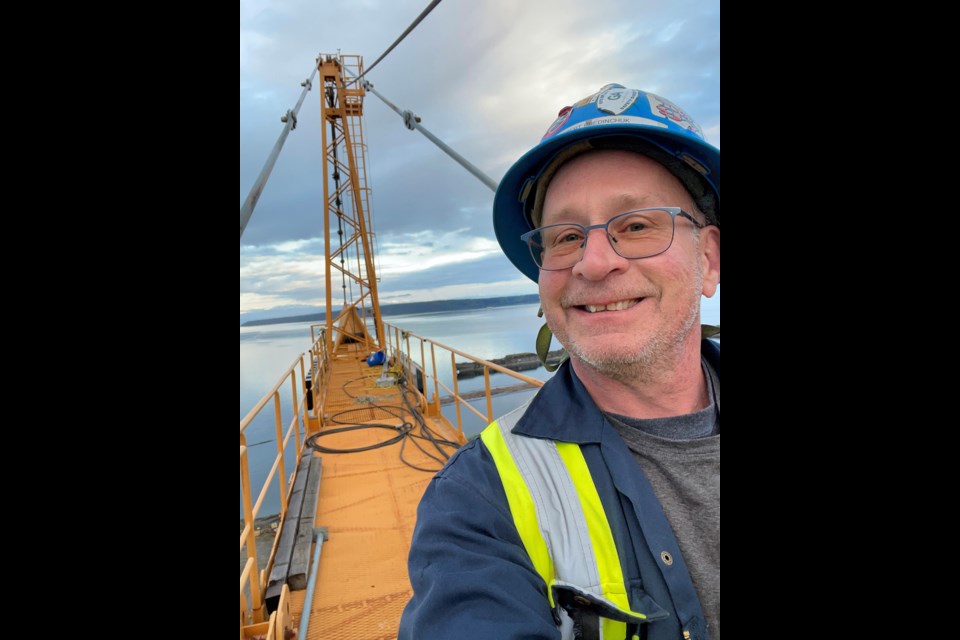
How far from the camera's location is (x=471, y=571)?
31.1 inches

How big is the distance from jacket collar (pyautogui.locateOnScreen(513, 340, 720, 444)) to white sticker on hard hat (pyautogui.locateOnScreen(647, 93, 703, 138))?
2.58ft

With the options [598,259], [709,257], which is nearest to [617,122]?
[598,259]

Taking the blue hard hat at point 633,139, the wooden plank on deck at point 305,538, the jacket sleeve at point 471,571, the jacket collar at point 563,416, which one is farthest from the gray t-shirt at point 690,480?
the wooden plank on deck at point 305,538

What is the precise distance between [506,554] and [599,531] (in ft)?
0.68

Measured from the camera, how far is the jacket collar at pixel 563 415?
1046 mm

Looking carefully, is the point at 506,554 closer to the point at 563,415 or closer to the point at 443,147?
the point at 563,415

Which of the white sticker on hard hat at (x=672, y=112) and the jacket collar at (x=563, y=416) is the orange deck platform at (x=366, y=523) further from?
the white sticker on hard hat at (x=672, y=112)

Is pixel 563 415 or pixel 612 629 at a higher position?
pixel 563 415

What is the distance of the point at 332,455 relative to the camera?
4.79 meters

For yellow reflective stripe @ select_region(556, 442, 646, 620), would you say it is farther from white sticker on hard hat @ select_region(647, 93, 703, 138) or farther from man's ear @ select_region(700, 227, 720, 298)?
white sticker on hard hat @ select_region(647, 93, 703, 138)

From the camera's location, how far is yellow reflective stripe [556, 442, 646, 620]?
2.71 ft
